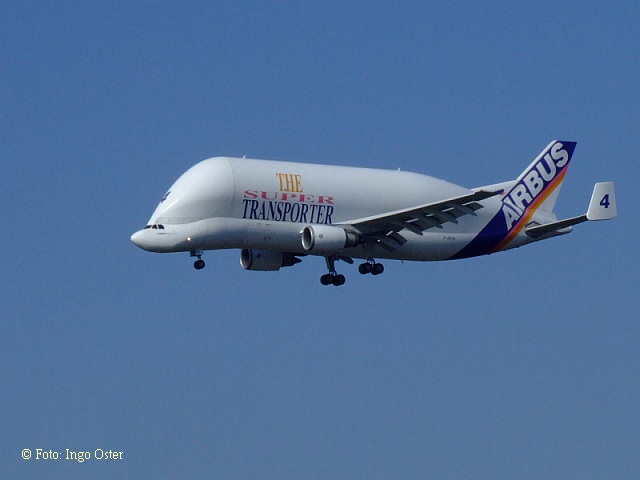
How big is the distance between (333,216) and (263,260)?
17.1 ft

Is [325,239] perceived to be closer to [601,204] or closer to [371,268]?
[371,268]

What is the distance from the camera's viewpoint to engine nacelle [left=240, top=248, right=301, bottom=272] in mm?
81500

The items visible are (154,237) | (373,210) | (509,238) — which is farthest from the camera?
(509,238)

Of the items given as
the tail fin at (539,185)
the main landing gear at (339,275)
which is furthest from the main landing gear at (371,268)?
the tail fin at (539,185)

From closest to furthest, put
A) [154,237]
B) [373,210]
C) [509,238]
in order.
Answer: [154,237] < [373,210] < [509,238]

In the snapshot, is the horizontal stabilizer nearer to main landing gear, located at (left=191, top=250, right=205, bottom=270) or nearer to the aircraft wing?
the aircraft wing

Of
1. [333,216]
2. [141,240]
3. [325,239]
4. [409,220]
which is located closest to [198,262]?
[141,240]

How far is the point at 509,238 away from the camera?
8506 centimetres

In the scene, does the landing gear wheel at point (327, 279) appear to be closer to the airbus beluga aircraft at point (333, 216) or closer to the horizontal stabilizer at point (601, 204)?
the airbus beluga aircraft at point (333, 216)

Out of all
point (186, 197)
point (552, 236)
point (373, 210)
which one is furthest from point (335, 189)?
point (552, 236)

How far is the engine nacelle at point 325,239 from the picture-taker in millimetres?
76125

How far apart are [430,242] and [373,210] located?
391 centimetres

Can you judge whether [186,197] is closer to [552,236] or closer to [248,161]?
[248,161]

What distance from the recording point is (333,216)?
78.6 m
